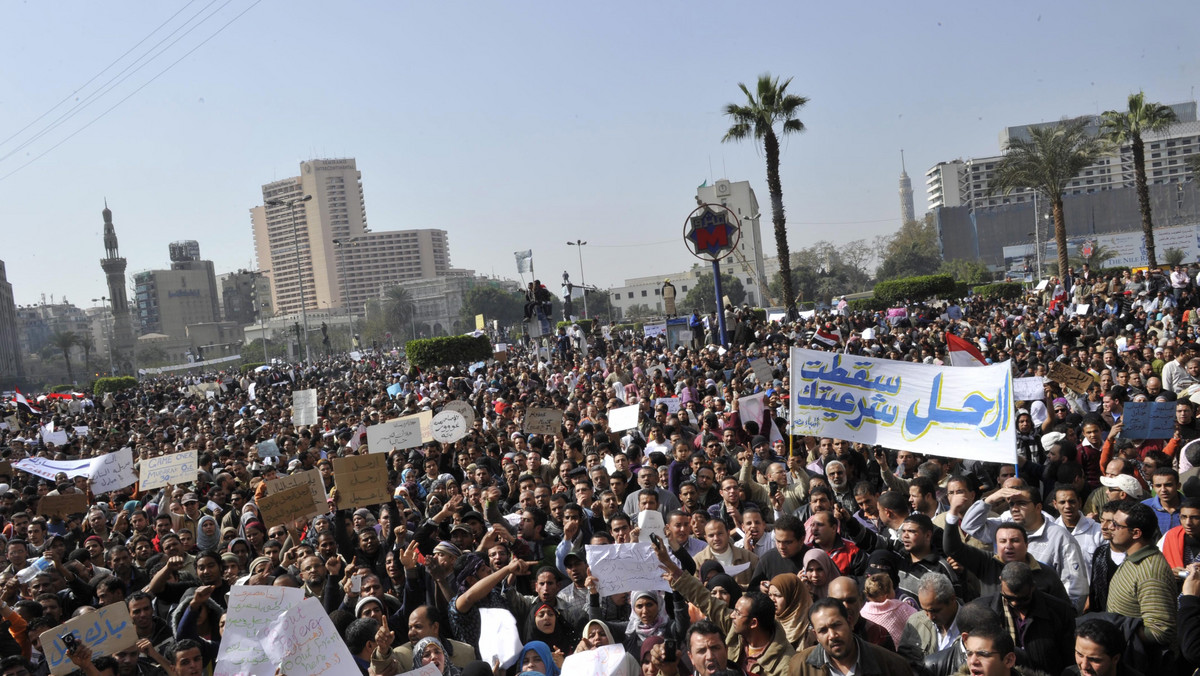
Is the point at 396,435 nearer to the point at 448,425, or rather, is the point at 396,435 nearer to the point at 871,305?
the point at 448,425

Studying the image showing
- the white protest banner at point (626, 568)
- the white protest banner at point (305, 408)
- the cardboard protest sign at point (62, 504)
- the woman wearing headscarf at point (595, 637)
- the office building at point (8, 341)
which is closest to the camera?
the woman wearing headscarf at point (595, 637)

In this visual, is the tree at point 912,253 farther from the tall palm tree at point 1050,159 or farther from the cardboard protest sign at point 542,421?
the cardboard protest sign at point 542,421

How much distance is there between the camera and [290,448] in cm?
1509

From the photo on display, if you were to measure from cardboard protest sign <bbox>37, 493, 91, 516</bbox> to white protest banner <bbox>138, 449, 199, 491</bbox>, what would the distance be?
106cm

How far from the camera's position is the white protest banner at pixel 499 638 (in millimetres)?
5516

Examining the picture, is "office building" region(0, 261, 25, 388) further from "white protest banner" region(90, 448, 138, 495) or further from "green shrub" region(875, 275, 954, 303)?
"white protest banner" region(90, 448, 138, 495)

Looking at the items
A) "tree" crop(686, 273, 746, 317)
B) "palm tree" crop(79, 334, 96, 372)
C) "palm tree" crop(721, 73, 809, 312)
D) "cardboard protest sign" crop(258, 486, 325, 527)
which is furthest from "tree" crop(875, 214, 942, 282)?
"cardboard protest sign" crop(258, 486, 325, 527)

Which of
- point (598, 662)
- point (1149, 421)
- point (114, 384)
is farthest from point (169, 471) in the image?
point (114, 384)

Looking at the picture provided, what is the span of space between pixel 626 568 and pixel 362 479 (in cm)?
410

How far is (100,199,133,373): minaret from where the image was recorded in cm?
14800

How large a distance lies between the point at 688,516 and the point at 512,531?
5.88 feet

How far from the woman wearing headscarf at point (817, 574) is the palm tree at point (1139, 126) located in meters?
37.4

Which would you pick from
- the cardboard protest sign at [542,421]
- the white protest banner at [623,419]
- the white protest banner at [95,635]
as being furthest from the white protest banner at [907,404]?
the white protest banner at [95,635]

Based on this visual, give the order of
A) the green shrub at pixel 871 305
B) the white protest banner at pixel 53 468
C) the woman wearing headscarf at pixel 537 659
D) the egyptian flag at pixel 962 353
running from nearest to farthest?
the woman wearing headscarf at pixel 537 659 → the egyptian flag at pixel 962 353 → the white protest banner at pixel 53 468 → the green shrub at pixel 871 305
